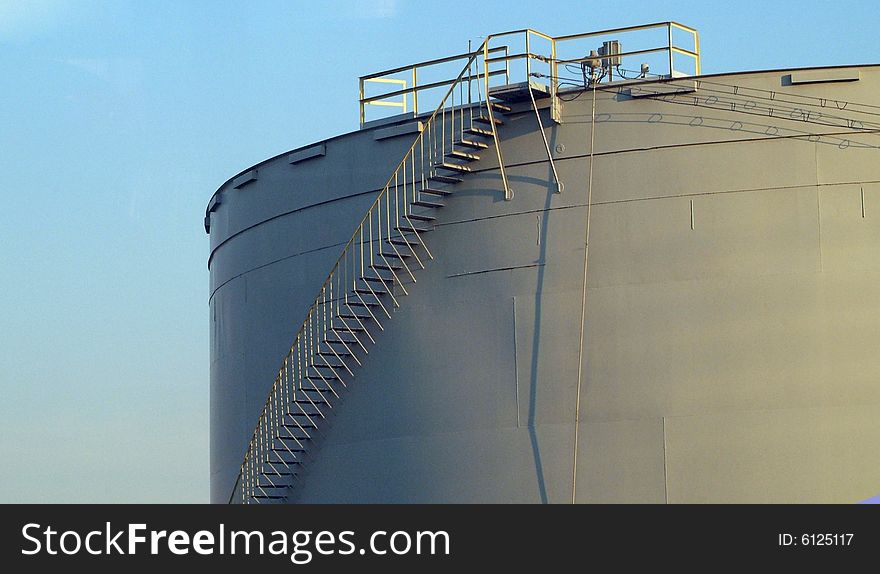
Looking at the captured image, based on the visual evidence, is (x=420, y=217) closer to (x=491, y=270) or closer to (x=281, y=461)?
(x=491, y=270)

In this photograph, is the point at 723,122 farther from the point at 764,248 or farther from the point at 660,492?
the point at 660,492

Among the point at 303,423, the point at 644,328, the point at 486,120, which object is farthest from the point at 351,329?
the point at 644,328

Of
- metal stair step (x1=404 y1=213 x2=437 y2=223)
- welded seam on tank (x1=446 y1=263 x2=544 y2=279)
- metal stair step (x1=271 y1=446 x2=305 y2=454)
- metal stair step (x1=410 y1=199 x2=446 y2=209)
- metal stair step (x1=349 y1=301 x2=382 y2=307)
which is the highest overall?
metal stair step (x1=410 y1=199 x2=446 y2=209)

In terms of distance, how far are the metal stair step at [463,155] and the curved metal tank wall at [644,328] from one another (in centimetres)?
22

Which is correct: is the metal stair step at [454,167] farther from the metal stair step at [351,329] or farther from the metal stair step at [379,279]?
the metal stair step at [351,329]

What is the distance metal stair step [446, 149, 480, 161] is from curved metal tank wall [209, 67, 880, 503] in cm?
22

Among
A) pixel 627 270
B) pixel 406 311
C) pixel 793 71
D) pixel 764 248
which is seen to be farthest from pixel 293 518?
pixel 793 71

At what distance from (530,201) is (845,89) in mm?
4470

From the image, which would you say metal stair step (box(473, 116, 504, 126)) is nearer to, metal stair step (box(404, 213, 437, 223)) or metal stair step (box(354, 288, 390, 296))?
metal stair step (box(404, 213, 437, 223))

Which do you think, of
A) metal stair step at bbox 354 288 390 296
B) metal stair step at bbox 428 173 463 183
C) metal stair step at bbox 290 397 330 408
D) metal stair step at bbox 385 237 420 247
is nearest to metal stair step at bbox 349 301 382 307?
metal stair step at bbox 354 288 390 296

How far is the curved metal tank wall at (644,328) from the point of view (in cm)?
1975

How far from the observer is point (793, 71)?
67.5 ft

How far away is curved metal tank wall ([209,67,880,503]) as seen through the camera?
19.8 m

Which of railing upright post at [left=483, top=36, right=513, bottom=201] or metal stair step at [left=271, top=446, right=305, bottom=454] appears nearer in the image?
railing upright post at [left=483, top=36, right=513, bottom=201]
